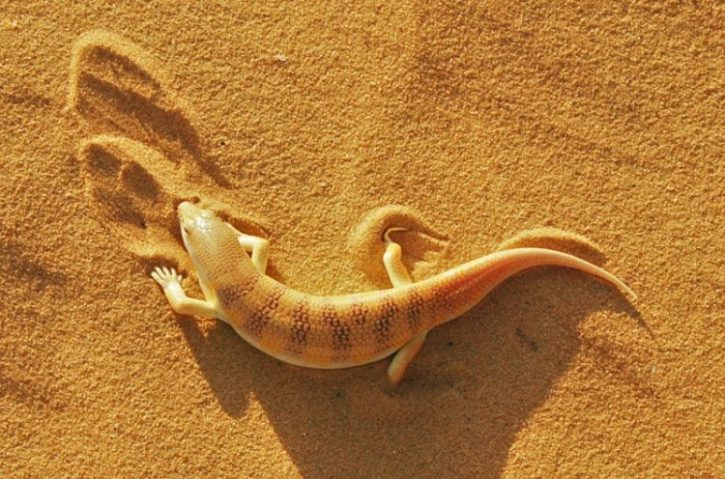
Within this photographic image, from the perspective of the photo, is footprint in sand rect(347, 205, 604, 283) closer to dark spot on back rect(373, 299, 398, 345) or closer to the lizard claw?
dark spot on back rect(373, 299, 398, 345)

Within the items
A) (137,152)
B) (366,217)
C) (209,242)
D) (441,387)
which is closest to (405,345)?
(441,387)

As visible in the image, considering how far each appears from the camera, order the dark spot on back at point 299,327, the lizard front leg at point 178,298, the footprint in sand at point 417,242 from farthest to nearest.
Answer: the footprint in sand at point 417,242 → the lizard front leg at point 178,298 → the dark spot on back at point 299,327

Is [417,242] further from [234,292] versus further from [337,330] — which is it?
[234,292]

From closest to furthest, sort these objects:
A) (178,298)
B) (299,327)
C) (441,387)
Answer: (299,327) < (178,298) < (441,387)

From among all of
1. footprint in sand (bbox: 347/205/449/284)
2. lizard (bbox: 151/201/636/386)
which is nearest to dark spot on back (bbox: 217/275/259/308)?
lizard (bbox: 151/201/636/386)

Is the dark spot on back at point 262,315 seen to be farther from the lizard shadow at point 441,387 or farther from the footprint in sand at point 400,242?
the footprint in sand at point 400,242

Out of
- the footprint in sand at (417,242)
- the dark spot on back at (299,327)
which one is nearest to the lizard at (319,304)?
the dark spot on back at (299,327)
